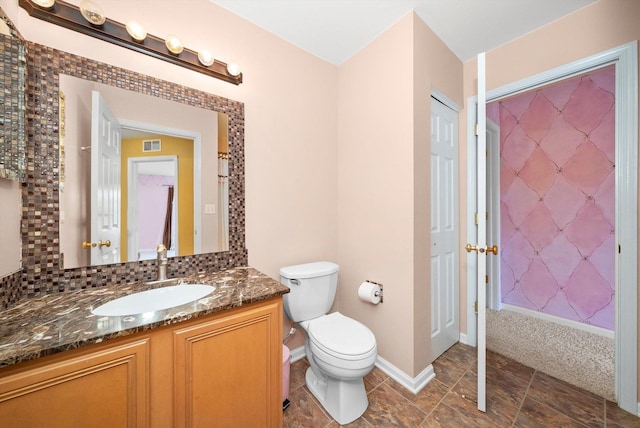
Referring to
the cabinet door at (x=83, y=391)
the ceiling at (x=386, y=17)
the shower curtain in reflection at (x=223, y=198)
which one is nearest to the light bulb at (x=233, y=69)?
the ceiling at (x=386, y=17)

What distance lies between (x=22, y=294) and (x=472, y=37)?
3.07m

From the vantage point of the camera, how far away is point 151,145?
4.31 feet

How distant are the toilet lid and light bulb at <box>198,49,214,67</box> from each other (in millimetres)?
1762

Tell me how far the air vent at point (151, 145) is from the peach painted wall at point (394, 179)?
1370 mm

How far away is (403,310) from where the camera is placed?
1.62 m

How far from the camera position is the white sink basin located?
3.34ft

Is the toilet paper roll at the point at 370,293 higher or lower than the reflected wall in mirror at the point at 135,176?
lower

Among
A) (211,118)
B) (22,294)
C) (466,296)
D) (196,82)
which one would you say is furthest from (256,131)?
(466,296)

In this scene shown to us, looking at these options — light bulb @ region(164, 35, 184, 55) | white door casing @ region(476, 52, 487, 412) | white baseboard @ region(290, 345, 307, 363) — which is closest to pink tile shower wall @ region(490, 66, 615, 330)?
white door casing @ region(476, 52, 487, 412)

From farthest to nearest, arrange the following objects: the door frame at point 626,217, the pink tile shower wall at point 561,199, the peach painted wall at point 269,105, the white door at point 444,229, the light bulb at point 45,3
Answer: the pink tile shower wall at point 561,199, the white door at point 444,229, the door frame at point 626,217, the peach painted wall at point 269,105, the light bulb at point 45,3

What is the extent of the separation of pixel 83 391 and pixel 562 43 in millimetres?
3085

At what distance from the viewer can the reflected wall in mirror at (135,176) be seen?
1107mm

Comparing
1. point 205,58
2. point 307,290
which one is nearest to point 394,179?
point 307,290

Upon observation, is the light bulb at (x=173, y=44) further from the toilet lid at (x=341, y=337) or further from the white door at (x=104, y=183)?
the toilet lid at (x=341, y=337)
